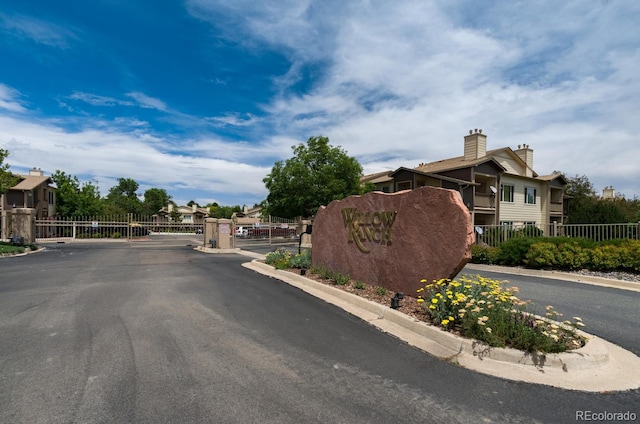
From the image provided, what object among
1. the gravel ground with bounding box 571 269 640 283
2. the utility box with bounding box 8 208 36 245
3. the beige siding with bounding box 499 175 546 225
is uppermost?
the beige siding with bounding box 499 175 546 225

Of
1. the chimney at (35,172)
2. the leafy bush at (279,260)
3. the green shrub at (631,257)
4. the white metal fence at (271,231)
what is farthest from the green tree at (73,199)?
the green shrub at (631,257)

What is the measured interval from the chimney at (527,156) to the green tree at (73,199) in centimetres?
4359

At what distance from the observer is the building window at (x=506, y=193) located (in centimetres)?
3027

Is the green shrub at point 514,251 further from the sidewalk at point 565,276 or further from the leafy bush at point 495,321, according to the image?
the leafy bush at point 495,321

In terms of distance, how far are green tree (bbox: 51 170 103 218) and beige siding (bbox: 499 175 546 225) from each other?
40864 mm

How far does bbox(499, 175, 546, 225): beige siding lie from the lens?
1197 inches

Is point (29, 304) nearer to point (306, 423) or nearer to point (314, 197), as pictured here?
point (306, 423)

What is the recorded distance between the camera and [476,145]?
2877cm

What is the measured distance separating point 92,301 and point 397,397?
6529mm

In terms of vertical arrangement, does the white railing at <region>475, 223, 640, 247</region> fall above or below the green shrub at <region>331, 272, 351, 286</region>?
above

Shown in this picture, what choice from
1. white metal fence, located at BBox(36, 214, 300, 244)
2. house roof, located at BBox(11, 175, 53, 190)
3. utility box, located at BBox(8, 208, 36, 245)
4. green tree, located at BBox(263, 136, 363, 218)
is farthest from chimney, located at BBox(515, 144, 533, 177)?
house roof, located at BBox(11, 175, 53, 190)

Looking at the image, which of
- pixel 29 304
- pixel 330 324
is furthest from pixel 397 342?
pixel 29 304

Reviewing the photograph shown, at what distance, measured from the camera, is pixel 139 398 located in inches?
135

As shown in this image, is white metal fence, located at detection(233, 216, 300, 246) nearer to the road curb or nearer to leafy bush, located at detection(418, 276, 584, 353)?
leafy bush, located at detection(418, 276, 584, 353)
